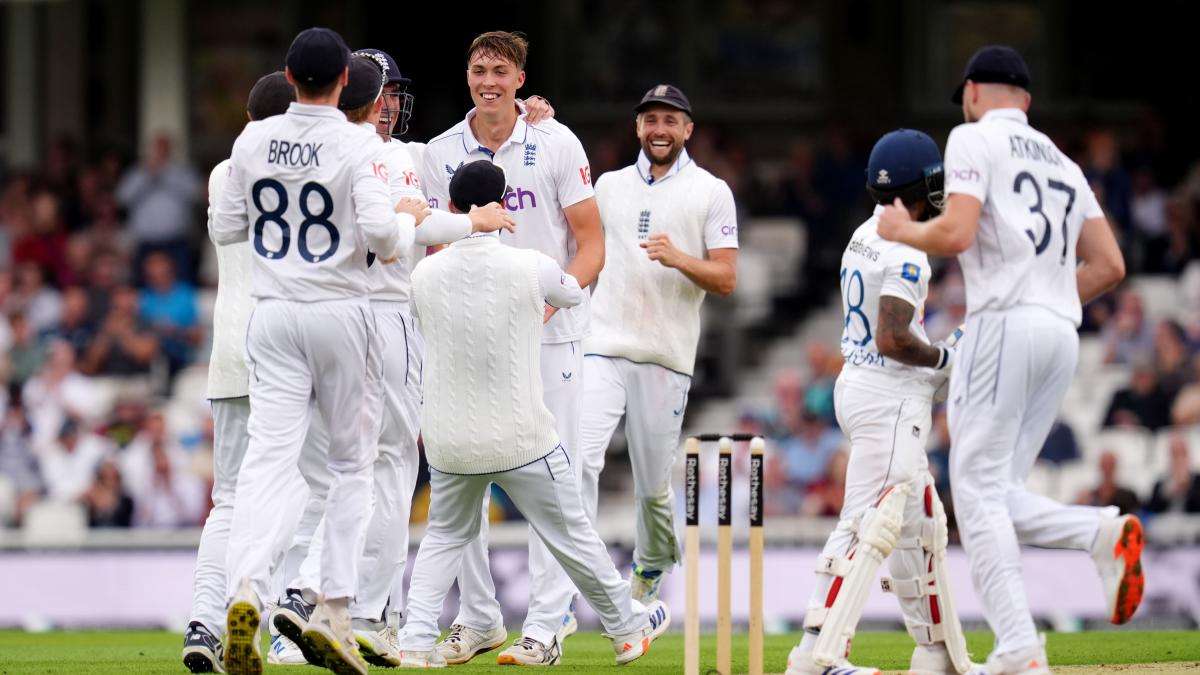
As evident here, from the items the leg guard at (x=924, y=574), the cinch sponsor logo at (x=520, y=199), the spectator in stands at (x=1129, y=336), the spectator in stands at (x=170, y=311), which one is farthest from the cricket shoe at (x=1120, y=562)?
the spectator in stands at (x=170, y=311)

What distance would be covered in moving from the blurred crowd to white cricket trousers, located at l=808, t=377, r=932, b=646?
24.2 feet

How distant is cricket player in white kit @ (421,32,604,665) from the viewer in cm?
941

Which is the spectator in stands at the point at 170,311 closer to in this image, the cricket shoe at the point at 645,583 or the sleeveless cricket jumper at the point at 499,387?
the cricket shoe at the point at 645,583

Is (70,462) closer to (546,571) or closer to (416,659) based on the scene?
(546,571)

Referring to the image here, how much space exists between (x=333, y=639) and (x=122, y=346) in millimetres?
11383

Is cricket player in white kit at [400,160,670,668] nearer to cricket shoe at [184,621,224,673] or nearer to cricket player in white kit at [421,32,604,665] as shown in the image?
cricket player in white kit at [421,32,604,665]

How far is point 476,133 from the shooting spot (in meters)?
9.71

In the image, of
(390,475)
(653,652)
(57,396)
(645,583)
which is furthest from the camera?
(57,396)

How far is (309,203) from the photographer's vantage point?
26.0 ft

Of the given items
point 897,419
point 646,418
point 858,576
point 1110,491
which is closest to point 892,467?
point 897,419

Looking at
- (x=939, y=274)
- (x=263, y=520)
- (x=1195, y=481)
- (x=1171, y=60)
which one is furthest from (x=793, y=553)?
(x=1171, y=60)

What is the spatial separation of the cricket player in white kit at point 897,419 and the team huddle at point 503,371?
13mm

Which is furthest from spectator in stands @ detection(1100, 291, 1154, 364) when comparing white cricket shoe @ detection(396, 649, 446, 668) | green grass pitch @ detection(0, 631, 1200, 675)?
white cricket shoe @ detection(396, 649, 446, 668)

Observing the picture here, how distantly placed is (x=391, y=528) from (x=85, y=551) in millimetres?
6996
